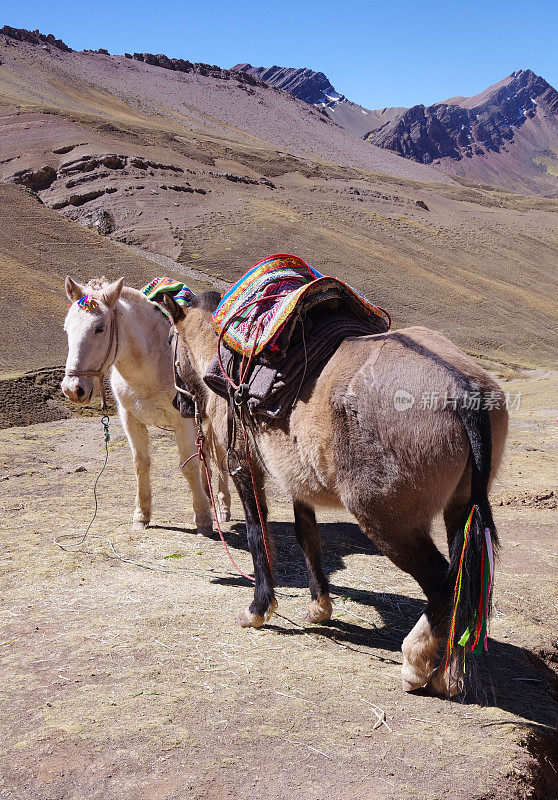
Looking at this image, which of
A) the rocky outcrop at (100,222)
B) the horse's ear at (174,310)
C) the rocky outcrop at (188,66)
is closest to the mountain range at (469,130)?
the rocky outcrop at (188,66)

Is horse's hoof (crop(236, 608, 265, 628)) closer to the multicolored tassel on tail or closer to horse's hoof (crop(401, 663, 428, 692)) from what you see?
horse's hoof (crop(401, 663, 428, 692))

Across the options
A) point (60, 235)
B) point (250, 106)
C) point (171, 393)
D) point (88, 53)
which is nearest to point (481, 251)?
point (60, 235)

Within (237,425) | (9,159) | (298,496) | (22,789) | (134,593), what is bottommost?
(134,593)

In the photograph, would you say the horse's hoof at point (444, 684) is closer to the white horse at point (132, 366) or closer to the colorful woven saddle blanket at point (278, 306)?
the colorful woven saddle blanket at point (278, 306)

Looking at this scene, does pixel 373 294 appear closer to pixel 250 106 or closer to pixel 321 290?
pixel 321 290

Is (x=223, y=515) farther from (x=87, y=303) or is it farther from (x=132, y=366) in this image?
(x=87, y=303)

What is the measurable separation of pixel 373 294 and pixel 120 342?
67.3 ft

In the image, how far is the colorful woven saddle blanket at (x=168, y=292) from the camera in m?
5.02

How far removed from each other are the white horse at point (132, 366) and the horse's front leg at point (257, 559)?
161 centimetres

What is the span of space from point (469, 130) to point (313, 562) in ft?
615

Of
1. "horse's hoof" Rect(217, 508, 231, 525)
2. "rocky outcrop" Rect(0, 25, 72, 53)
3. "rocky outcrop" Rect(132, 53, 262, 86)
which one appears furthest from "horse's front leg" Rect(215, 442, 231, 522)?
"rocky outcrop" Rect(132, 53, 262, 86)

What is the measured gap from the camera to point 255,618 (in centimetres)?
401

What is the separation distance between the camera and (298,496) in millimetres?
3598

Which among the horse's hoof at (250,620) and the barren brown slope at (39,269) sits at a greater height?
the barren brown slope at (39,269)
